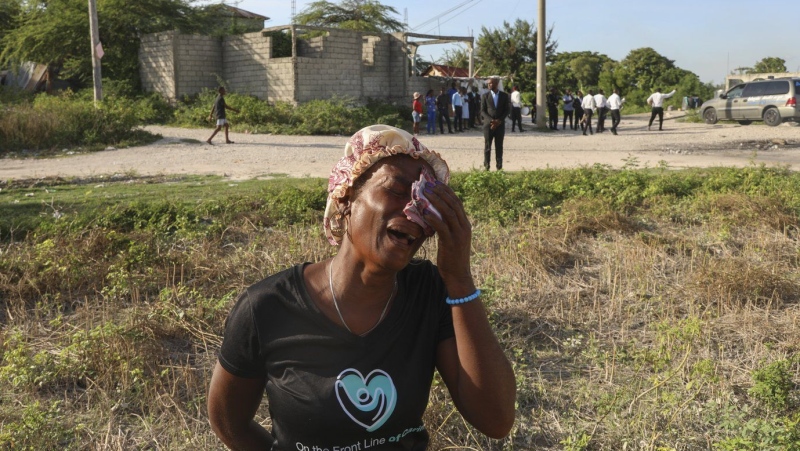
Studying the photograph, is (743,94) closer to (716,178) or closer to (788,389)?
(716,178)

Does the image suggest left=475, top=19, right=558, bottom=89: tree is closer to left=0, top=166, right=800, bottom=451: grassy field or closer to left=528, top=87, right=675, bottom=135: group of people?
left=528, top=87, right=675, bottom=135: group of people

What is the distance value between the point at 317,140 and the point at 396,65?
8597mm

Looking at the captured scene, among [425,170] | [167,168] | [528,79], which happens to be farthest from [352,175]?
[528,79]

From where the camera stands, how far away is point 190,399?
389 centimetres

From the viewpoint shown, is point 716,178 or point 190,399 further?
point 716,178

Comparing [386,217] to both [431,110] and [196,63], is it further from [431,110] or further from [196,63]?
[196,63]

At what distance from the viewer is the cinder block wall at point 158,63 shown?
84.6ft

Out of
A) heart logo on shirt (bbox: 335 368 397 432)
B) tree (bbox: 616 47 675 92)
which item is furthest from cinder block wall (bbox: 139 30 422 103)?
tree (bbox: 616 47 675 92)

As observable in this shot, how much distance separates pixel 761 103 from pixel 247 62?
54.9ft

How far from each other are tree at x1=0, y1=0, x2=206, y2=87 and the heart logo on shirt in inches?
1065

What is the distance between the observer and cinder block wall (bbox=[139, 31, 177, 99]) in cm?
2580

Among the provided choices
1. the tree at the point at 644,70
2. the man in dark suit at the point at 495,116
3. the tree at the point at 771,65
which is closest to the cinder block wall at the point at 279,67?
the man in dark suit at the point at 495,116

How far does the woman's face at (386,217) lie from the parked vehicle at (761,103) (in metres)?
25.3

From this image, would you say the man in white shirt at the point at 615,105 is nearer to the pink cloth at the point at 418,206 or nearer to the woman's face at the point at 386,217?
the woman's face at the point at 386,217
